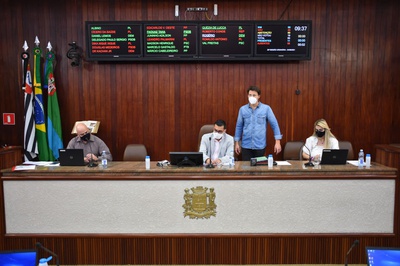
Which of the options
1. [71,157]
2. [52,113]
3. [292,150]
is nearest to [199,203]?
[71,157]

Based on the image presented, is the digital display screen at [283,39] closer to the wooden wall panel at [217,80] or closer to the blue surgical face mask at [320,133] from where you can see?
the wooden wall panel at [217,80]

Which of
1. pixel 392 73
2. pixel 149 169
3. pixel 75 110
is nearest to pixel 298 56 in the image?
pixel 392 73

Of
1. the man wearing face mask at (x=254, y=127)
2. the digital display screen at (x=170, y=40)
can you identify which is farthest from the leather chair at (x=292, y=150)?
the digital display screen at (x=170, y=40)

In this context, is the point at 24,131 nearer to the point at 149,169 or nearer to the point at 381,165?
the point at 149,169

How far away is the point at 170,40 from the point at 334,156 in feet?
9.63

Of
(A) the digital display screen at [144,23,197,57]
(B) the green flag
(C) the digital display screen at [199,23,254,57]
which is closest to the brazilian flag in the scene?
(B) the green flag

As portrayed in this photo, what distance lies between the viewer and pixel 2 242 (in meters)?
3.24

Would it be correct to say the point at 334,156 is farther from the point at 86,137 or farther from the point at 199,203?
the point at 86,137

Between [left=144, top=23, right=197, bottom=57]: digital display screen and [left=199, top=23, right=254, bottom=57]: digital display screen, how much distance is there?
0.16 m

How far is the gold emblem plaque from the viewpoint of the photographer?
315 cm

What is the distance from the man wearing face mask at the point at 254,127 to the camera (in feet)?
14.0

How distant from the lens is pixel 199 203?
315 centimetres

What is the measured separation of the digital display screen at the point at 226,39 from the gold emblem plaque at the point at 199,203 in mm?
2514

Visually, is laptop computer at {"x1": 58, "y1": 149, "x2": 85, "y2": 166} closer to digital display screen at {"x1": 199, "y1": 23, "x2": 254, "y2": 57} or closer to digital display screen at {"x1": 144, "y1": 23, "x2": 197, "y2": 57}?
digital display screen at {"x1": 144, "y1": 23, "x2": 197, "y2": 57}
